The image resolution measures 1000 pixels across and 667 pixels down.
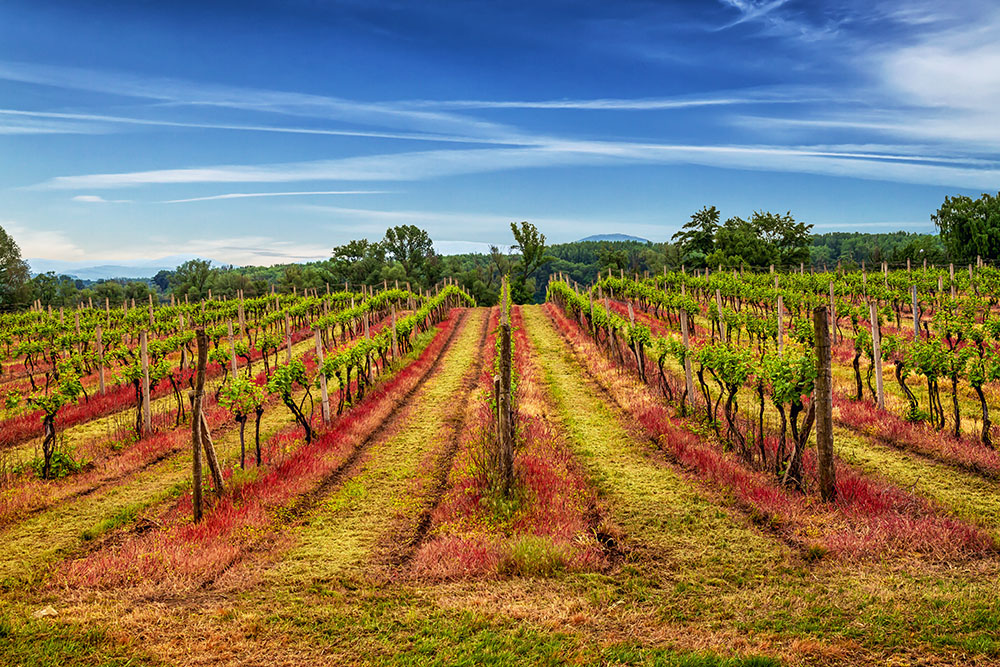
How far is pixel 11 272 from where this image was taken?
7500 centimetres

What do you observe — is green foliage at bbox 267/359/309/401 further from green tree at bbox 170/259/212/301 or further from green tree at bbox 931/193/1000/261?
green tree at bbox 170/259/212/301

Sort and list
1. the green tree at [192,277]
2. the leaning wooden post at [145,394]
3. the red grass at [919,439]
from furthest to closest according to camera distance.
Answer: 1. the green tree at [192,277]
2. the leaning wooden post at [145,394]
3. the red grass at [919,439]

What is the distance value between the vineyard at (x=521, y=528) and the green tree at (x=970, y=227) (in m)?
59.9

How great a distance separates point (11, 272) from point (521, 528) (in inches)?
3661

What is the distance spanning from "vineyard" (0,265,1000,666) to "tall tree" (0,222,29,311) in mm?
75320

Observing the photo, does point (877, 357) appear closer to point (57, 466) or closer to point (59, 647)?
point (59, 647)

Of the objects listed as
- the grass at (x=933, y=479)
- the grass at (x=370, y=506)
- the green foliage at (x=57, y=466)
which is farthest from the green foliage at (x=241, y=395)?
the grass at (x=933, y=479)

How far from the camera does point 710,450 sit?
1203 cm

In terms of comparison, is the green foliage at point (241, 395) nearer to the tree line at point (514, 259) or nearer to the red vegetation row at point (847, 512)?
the red vegetation row at point (847, 512)

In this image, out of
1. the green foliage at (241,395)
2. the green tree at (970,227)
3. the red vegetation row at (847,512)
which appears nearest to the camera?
the red vegetation row at (847,512)

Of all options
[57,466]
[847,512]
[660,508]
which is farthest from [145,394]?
[847,512]

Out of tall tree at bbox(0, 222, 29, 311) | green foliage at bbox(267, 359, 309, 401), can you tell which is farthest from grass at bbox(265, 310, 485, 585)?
tall tree at bbox(0, 222, 29, 311)

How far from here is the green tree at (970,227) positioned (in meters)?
61.1

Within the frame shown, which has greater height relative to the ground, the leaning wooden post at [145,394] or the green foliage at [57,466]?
the leaning wooden post at [145,394]
